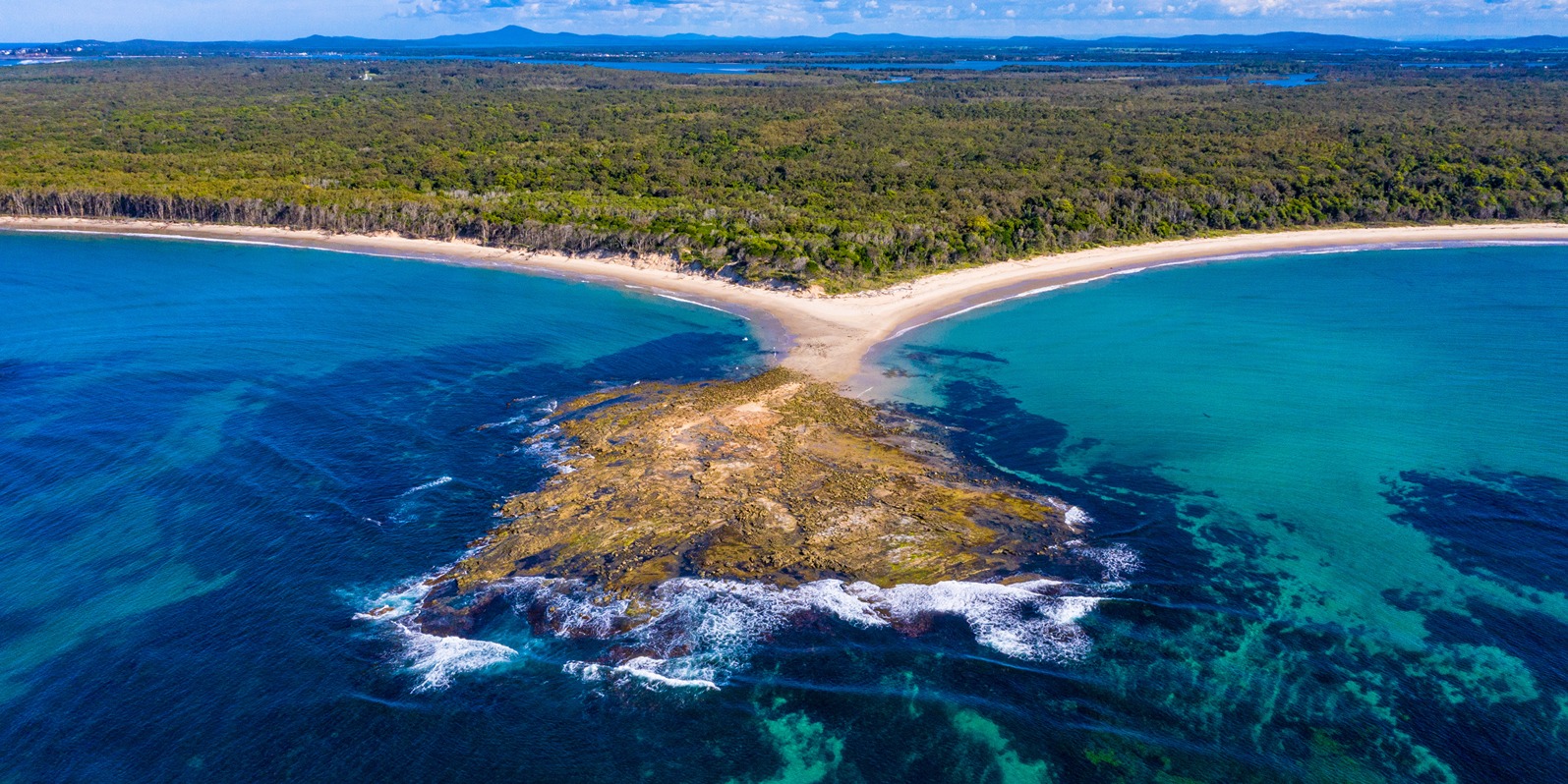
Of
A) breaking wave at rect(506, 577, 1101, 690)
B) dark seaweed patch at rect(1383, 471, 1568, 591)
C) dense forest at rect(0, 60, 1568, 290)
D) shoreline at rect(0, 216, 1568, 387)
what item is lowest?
breaking wave at rect(506, 577, 1101, 690)

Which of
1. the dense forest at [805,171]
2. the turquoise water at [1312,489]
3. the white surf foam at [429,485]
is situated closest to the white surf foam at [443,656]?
the white surf foam at [429,485]

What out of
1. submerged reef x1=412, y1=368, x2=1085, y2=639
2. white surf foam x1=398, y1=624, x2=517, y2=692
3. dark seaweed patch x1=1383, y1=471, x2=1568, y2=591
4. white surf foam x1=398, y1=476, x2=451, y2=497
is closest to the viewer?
white surf foam x1=398, y1=624, x2=517, y2=692

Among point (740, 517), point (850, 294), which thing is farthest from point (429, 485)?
point (850, 294)

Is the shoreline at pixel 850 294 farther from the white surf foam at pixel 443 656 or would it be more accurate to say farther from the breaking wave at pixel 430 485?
the white surf foam at pixel 443 656

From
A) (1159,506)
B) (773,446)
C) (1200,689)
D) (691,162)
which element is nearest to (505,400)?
(773,446)

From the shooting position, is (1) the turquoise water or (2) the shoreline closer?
(1) the turquoise water

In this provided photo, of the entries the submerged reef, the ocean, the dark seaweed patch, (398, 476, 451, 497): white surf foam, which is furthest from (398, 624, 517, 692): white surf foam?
the dark seaweed patch

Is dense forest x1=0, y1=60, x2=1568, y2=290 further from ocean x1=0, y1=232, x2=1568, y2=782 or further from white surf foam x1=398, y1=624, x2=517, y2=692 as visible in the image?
white surf foam x1=398, y1=624, x2=517, y2=692
